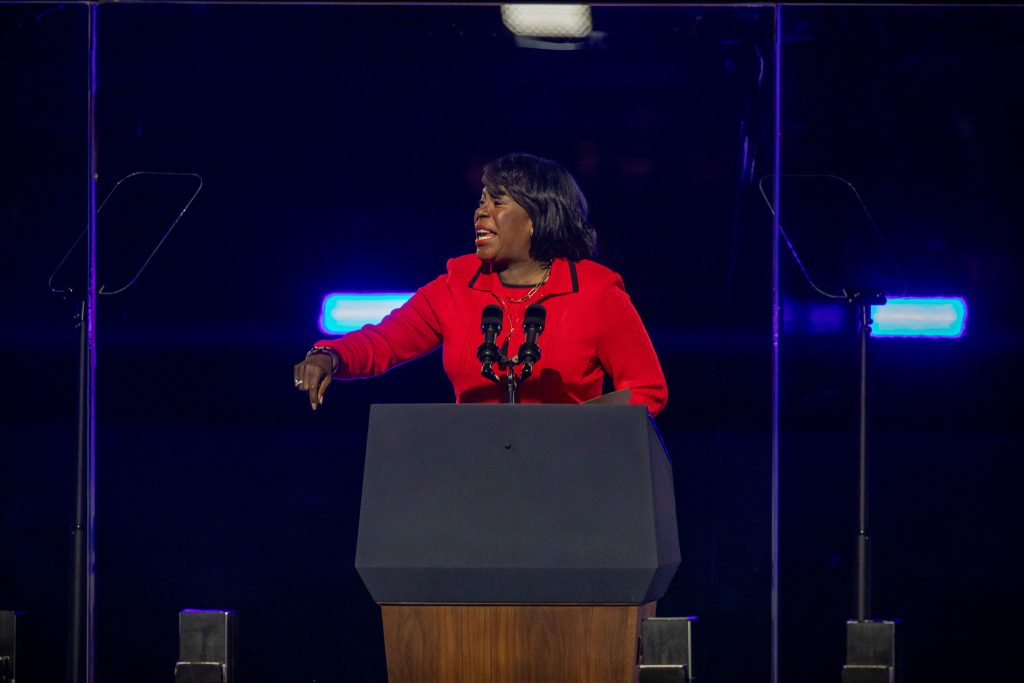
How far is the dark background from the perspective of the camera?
3.64m

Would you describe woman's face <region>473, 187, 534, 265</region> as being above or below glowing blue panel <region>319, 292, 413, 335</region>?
above

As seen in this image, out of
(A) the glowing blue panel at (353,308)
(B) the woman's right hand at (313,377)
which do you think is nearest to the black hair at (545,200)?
(B) the woman's right hand at (313,377)

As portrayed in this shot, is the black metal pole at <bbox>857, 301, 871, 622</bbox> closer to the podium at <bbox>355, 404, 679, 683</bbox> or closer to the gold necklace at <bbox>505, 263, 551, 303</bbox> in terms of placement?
the gold necklace at <bbox>505, 263, 551, 303</bbox>

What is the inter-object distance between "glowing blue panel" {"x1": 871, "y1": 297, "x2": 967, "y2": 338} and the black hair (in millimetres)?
1123

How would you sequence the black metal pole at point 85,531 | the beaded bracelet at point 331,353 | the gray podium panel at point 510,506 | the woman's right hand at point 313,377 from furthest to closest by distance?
the black metal pole at point 85,531 → the beaded bracelet at point 331,353 → the woman's right hand at point 313,377 → the gray podium panel at point 510,506

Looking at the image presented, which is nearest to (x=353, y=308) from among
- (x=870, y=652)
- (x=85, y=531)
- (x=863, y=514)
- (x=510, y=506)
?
(x=85, y=531)

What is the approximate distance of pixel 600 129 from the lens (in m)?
3.75

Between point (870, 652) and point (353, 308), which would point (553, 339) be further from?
point (870, 652)

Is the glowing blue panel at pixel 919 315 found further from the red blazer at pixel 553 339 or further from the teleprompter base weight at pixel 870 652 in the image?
the red blazer at pixel 553 339

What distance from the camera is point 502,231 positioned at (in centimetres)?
295

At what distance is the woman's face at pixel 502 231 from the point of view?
116 inches

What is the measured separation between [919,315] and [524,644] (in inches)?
82.0

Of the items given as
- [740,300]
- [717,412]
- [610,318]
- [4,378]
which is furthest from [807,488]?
[4,378]

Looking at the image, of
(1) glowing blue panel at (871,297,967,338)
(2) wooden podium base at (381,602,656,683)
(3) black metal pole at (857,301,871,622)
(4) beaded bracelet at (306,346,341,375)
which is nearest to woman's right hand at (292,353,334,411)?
(4) beaded bracelet at (306,346,341,375)
